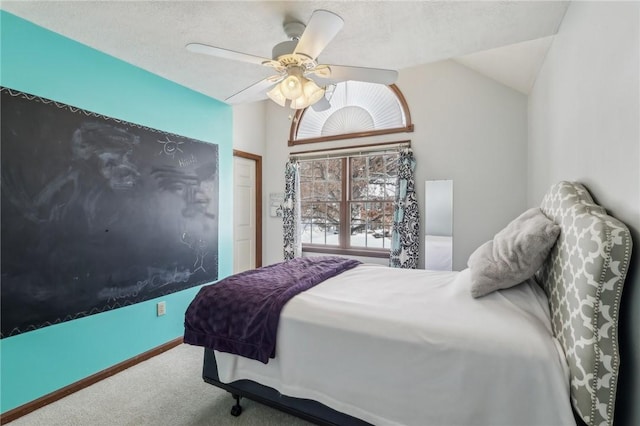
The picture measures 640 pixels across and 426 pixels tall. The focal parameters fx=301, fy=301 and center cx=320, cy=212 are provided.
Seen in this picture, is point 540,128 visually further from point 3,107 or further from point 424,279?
point 3,107

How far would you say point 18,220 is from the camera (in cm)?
191

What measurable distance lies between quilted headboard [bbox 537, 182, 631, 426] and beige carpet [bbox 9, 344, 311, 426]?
1497 millimetres

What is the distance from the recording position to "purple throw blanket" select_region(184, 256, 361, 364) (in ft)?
5.37

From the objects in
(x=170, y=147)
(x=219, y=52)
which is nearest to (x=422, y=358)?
(x=219, y=52)

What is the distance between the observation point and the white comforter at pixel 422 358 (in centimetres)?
113

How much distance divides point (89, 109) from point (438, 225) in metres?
3.74

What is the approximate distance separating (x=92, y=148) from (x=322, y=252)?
3.21 m

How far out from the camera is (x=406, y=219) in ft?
12.9

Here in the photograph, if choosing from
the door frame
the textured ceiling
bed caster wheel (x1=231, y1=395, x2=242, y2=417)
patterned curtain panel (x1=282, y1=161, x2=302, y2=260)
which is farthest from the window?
bed caster wheel (x1=231, y1=395, x2=242, y2=417)

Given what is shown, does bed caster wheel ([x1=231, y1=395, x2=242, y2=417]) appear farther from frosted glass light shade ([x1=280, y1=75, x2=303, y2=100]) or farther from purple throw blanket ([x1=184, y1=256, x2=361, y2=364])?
frosted glass light shade ([x1=280, y1=75, x2=303, y2=100])

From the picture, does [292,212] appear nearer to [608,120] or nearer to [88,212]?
[88,212]

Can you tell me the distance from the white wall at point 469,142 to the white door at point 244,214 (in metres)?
2.17

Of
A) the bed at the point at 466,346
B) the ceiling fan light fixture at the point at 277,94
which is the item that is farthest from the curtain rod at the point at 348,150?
the bed at the point at 466,346

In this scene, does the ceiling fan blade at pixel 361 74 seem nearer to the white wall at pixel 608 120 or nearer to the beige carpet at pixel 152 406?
the white wall at pixel 608 120
